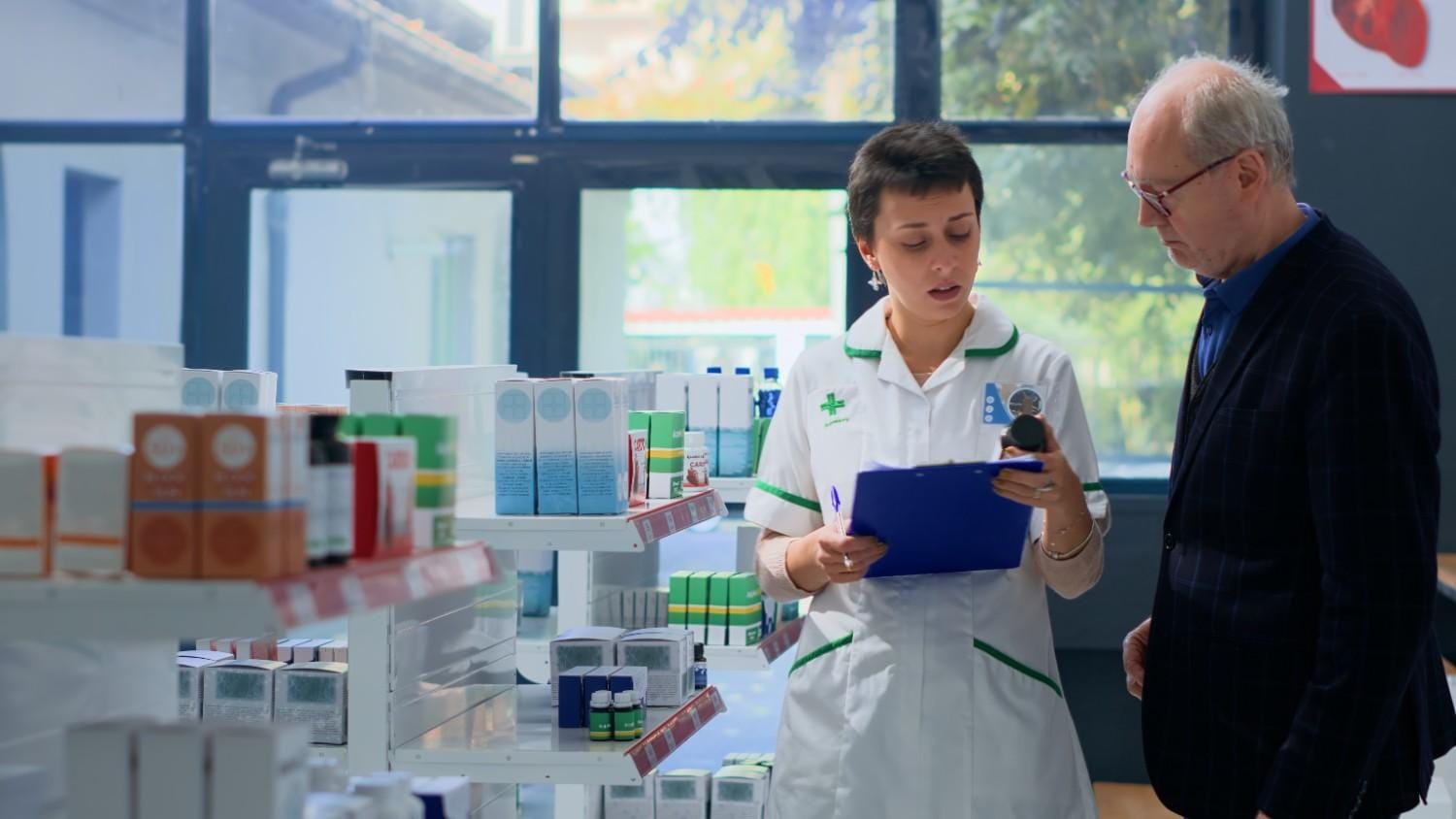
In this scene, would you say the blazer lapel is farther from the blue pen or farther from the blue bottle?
the blue bottle

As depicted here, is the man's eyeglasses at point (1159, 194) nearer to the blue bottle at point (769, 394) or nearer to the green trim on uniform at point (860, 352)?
the green trim on uniform at point (860, 352)

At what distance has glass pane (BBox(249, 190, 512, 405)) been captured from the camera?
20.3ft

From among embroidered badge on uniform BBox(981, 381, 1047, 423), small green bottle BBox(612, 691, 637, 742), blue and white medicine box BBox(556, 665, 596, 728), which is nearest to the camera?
embroidered badge on uniform BBox(981, 381, 1047, 423)

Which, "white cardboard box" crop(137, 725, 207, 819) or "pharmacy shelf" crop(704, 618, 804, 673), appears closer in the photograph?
"white cardboard box" crop(137, 725, 207, 819)

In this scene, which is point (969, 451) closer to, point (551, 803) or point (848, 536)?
point (848, 536)

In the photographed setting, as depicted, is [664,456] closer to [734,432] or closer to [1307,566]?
[734,432]

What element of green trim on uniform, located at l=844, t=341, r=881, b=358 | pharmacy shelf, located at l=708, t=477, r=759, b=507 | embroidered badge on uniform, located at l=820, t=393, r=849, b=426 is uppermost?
green trim on uniform, located at l=844, t=341, r=881, b=358

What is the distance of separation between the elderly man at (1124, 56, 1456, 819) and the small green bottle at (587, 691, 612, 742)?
→ 1.33 m

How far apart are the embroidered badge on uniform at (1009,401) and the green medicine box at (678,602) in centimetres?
232

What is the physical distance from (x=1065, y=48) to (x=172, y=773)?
481cm

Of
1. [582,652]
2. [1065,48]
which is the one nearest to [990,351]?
[582,652]

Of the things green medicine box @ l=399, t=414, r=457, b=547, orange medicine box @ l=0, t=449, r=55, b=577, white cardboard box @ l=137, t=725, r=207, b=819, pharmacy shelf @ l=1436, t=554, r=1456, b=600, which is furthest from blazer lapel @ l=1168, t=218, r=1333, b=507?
pharmacy shelf @ l=1436, t=554, r=1456, b=600

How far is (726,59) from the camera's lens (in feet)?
19.6

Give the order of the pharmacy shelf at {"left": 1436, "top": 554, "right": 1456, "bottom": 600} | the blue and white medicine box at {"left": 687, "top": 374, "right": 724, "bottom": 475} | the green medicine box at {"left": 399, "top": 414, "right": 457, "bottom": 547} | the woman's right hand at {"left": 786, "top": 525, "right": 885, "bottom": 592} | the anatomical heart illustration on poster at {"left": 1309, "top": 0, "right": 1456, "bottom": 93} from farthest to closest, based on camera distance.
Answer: the anatomical heart illustration on poster at {"left": 1309, "top": 0, "right": 1456, "bottom": 93} → the blue and white medicine box at {"left": 687, "top": 374, "right": 724, "bottom": 475} → the pharmacy shelf at {"left": 1436, "top": 554, "right": 1456, "bottom": 600} → the woman's right hand at {"left": 786, "top": 525, "right": 885, "bottom": 592} → the green medicine box at {"left": 399, "top": 414, "right": 457, "bottom": 547}
